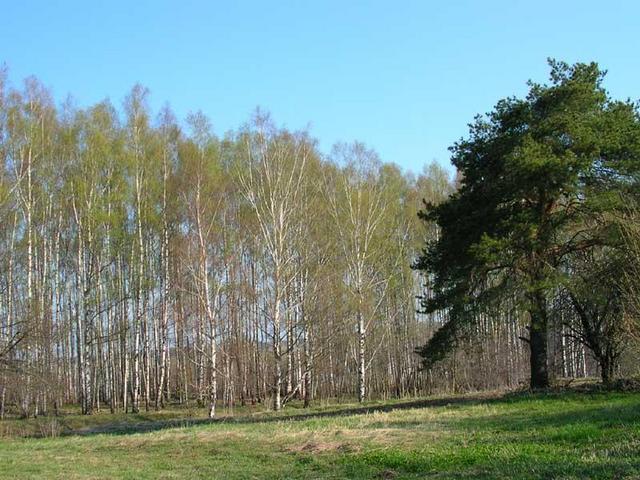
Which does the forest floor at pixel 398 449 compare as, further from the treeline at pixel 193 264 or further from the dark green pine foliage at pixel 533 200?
the treeline at pixel 193 264

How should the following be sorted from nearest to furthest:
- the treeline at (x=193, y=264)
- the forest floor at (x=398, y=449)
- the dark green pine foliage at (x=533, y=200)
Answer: the forest floor at (x=398, y=449) < the dark green pine foliage at (x=533, y=200) < the treeline at (x=193, y=264)

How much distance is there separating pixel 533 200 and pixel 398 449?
12.2 meters

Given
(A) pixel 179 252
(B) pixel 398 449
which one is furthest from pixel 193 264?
(B) pixel 398 449

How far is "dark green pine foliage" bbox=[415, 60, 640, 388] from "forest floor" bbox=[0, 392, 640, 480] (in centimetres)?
321

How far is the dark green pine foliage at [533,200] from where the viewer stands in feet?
62.6

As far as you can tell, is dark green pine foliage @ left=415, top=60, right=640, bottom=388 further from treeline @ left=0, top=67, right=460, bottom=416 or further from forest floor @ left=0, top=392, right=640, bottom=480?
treeline @ left=0, top=67, right=460, bottom=416

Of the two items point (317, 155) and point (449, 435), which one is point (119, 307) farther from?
point (449, 435)

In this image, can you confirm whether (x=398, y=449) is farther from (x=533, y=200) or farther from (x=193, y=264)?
(x=193, y=264)

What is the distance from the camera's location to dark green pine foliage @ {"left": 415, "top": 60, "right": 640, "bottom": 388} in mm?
19094

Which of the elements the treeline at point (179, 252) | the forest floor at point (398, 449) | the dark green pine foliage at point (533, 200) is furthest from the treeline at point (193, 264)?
the forest floor at point (398, 449)

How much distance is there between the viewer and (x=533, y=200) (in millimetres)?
20891

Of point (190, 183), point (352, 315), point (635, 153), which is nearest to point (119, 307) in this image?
point (190, 183)

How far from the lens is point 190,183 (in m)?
29.8

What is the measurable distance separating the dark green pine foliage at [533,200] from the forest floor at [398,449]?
3206 millimetres
